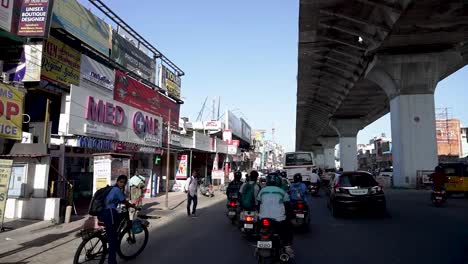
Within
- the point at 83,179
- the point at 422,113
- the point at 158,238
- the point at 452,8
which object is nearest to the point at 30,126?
the point at 83,179

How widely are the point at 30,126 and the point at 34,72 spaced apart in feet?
6.50

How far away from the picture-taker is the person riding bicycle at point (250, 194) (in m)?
9.05

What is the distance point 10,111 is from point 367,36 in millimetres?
21084

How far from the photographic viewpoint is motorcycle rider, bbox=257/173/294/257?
20.7 feet

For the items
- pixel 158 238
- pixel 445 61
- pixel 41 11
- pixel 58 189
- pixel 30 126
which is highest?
pixel 445 61

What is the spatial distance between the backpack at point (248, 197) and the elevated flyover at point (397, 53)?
1400cm

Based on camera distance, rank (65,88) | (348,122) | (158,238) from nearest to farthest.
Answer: (158,238) < (65,88) < (348,122)

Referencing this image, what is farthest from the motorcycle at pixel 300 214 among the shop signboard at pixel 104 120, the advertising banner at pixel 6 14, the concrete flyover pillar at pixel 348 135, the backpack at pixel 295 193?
the concrete flyover pillar at pixel 348 135

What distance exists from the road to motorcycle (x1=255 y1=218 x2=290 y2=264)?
3.56ft

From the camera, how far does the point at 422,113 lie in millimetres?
26484

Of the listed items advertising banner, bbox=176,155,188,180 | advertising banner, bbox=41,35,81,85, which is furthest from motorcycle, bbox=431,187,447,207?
advertising banner, bbox=176,155,188,180

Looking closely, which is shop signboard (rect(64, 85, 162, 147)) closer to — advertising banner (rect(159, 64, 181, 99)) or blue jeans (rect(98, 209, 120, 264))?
blue jeans (rect(98, 209, 120, 264))

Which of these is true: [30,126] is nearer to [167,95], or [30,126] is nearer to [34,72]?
[34,72]

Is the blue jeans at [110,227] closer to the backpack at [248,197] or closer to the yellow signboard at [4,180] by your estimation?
the backpack at [248,197]
